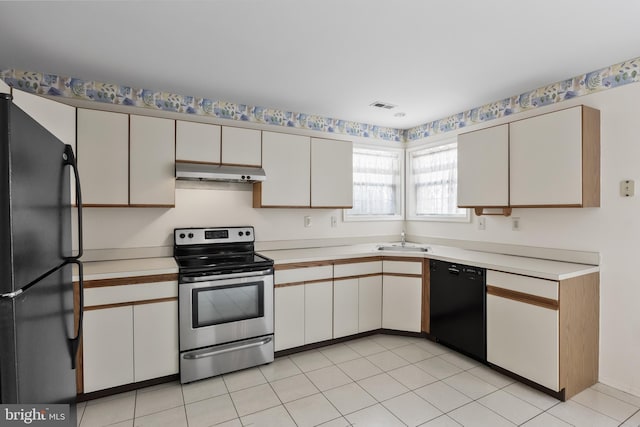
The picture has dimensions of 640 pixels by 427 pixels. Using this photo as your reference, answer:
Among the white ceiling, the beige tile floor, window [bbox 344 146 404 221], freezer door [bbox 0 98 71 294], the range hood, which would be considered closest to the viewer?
freezer door [bbox 0 98 71 294]

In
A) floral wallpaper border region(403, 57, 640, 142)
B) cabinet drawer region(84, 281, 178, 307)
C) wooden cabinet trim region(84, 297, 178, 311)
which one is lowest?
wooden cabinet trim region(84, 297, 178, 311)

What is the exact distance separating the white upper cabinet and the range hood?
230cm

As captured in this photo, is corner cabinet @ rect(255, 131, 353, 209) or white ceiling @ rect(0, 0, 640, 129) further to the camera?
corner cabinet @ rect(255, 131, 353, 209)

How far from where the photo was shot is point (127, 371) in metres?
2.45

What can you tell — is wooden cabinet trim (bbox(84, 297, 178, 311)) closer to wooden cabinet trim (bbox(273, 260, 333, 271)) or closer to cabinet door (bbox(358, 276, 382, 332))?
wooden cabinet trim (bbox(273, 260, 333, 271))

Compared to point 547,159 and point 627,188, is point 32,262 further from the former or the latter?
point 627,188

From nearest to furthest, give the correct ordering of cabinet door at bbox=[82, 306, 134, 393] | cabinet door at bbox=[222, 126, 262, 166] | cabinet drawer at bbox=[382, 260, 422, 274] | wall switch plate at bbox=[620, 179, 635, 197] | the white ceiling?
1. the white ceiling
2. cabinet door at bbox=[82, 306, 134, 393]
3. wall switch plate at bbox=[620, 179, 635, 197]
4. cabinet door at bbox=[222, 126, 262, 166]
5. cabinet drawer at bbox=[382, 260, 422, 274]

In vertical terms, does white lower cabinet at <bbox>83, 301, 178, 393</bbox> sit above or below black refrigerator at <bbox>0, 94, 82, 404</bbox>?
below

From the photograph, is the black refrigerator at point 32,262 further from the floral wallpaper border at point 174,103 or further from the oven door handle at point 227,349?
the floral wallpaper border at point 174,103

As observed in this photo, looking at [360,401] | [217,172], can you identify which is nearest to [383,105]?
[217,172]

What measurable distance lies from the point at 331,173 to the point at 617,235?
8.17 ft

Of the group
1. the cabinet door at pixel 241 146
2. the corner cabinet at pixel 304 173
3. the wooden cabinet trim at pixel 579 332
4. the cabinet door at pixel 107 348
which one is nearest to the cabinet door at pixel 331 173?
the corner cabinet at pixel 304 173

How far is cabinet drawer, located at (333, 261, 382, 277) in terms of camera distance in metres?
3.34

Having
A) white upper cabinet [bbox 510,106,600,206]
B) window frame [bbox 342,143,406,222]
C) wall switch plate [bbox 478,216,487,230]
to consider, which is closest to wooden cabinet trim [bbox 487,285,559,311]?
white upper cabinet [bbox 510,106,600,206]
